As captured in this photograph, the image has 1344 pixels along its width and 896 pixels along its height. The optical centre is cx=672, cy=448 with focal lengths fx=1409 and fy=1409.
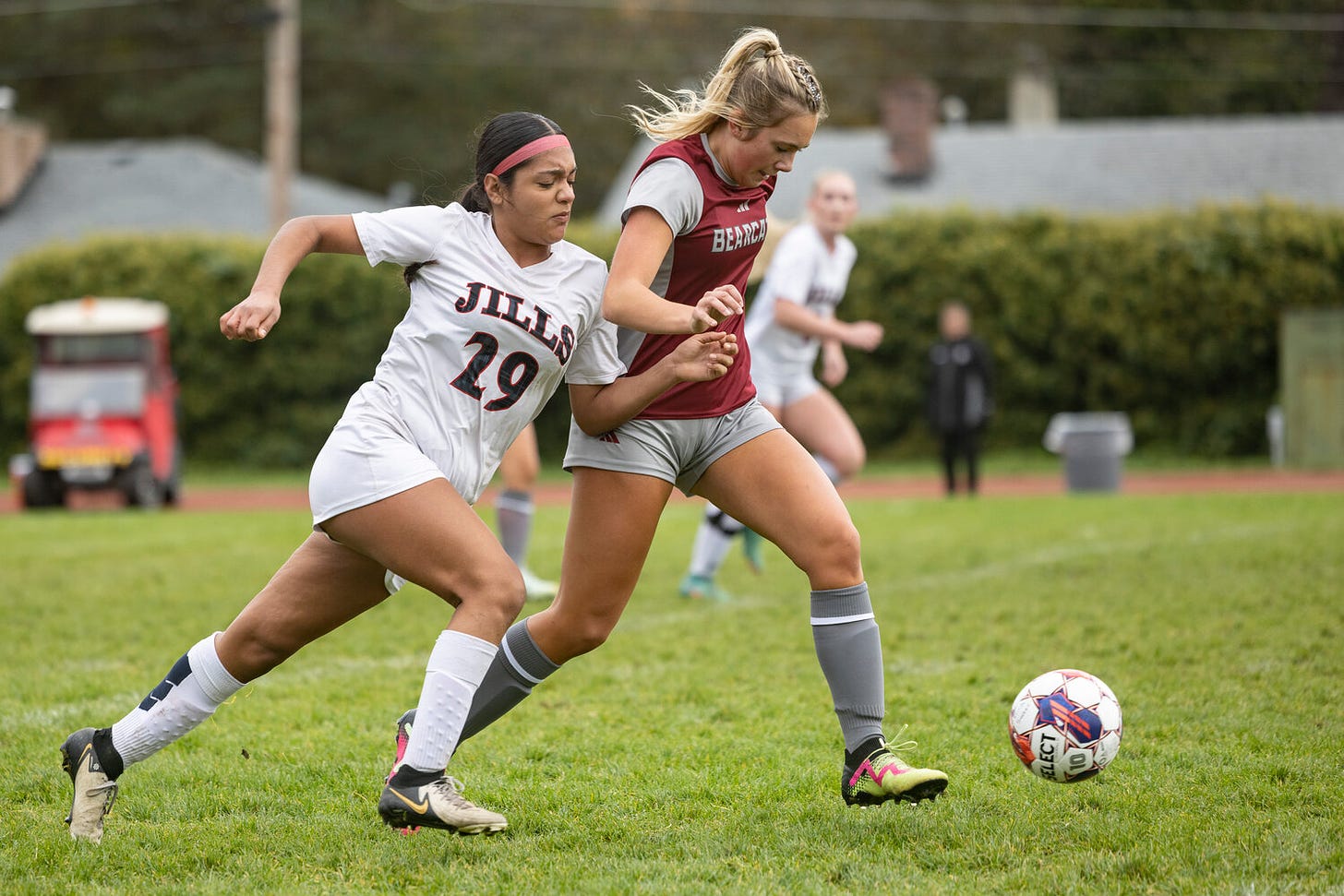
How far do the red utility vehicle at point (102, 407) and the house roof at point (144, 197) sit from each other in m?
12.0

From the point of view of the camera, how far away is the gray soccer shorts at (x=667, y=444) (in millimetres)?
4035

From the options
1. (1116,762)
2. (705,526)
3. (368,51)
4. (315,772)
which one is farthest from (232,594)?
(368,51)

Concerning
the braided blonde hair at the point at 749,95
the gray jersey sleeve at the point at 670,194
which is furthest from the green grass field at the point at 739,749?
the braided blonde hair at the point at 749,95

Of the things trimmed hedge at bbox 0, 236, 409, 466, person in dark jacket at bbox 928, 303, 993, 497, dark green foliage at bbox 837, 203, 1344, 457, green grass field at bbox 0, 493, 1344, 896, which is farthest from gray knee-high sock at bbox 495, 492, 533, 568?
trimmed hedge at bbox 0, 236, 409, 466

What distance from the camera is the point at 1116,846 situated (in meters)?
3.60

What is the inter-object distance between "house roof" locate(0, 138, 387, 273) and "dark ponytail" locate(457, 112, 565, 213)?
2642 cm

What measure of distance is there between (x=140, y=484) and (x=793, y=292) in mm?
10989

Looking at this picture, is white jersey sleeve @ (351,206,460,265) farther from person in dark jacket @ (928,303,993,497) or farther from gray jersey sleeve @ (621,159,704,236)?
person in dark jacket @ (928,303,993,497)

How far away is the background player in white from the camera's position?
809 centimetres

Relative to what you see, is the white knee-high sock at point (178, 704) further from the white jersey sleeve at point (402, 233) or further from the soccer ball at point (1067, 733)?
the soccer ball at point (1067, 733)

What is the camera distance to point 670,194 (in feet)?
12.4

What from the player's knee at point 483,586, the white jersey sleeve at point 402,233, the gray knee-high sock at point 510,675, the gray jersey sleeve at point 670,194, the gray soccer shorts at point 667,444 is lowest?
→ the gray knee-high sock at point 510,675

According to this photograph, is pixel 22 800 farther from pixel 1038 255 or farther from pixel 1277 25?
pixel 1277 25

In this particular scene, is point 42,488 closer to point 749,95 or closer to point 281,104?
point 281,104
